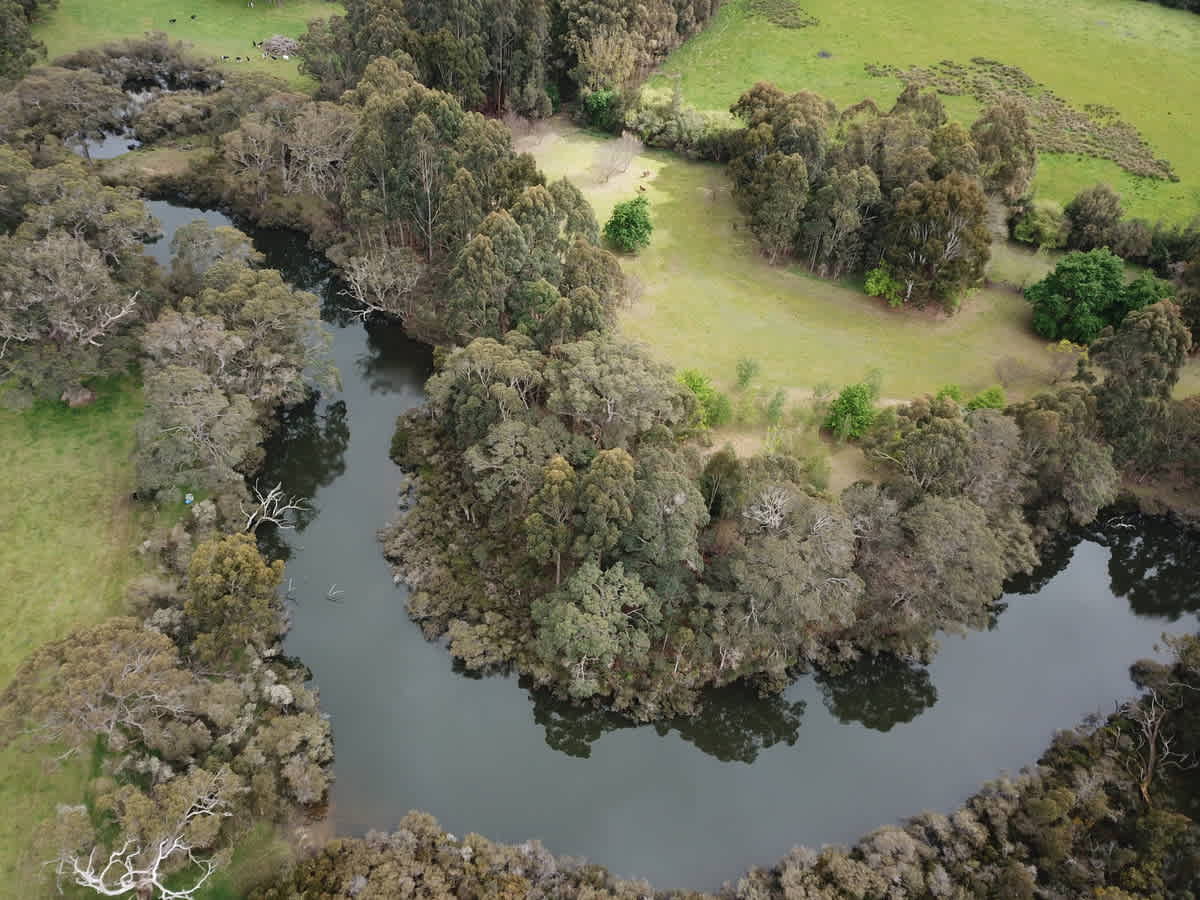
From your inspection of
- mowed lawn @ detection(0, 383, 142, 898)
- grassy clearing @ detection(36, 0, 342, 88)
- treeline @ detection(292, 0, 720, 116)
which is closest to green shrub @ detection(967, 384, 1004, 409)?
mowed lawn @ detection(0, 383, 142, 898)

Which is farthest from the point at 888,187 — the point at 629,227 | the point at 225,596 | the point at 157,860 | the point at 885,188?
Result: the point at 157,860

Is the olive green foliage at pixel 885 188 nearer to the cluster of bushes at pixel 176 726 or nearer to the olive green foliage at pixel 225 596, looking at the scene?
the olive green foliage at pixel 225 596

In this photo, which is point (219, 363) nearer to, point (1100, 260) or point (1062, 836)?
point (1062, 836)

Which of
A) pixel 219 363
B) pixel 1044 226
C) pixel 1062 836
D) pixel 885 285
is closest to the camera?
pixel 1062 836

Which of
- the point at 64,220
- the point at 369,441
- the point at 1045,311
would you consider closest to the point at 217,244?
the point at 64,220

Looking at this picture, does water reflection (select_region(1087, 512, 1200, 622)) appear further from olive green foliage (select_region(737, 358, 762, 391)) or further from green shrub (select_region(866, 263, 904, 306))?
olive green foliage (select_region(737, 358, 762, 391))

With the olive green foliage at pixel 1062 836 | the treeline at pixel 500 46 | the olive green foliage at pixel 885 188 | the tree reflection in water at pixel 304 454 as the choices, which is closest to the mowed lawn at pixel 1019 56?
the treeline at pixel 500 46
